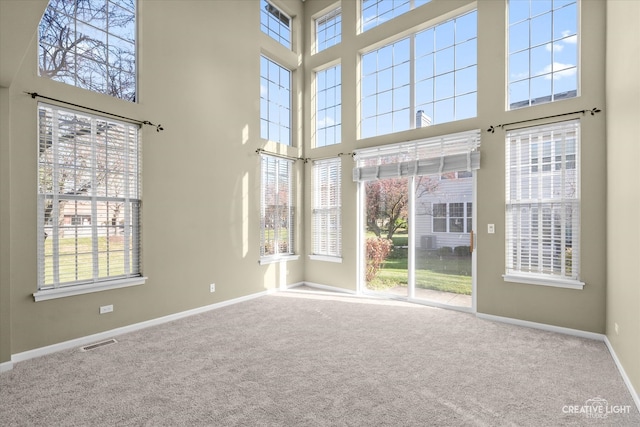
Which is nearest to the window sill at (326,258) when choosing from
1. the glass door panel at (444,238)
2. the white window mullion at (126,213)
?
the glass door panel at (444,238)

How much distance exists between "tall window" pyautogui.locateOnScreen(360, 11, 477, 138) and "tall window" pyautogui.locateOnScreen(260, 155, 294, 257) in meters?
1.61

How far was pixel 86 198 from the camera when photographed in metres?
3.43

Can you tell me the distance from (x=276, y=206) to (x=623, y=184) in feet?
14.8

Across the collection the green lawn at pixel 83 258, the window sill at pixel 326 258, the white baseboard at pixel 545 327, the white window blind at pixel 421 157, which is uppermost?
the white window blind at pixel 421 157

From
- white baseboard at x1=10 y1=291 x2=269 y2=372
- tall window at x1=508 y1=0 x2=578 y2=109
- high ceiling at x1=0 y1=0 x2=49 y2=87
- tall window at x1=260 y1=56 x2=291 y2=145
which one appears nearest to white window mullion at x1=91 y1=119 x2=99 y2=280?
white baseboard at x1=10 y1=291 x2=269 y2=372

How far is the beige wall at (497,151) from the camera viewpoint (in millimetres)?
3502

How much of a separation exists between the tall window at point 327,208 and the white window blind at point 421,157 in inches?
20.6

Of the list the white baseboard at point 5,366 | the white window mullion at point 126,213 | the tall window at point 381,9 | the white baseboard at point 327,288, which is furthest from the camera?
the white baseboard at point 327,288

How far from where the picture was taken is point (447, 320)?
4152 millimetres

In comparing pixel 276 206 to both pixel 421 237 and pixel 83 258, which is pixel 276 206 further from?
pixel 83 258

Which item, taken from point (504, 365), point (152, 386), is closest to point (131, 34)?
point (152, 386)

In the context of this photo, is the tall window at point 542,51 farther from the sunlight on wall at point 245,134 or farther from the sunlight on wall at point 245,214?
the sunlight on wall at point 245,214

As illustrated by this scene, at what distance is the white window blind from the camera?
4.40 m

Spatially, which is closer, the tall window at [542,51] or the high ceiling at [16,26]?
the high ceiling at [16,26]
